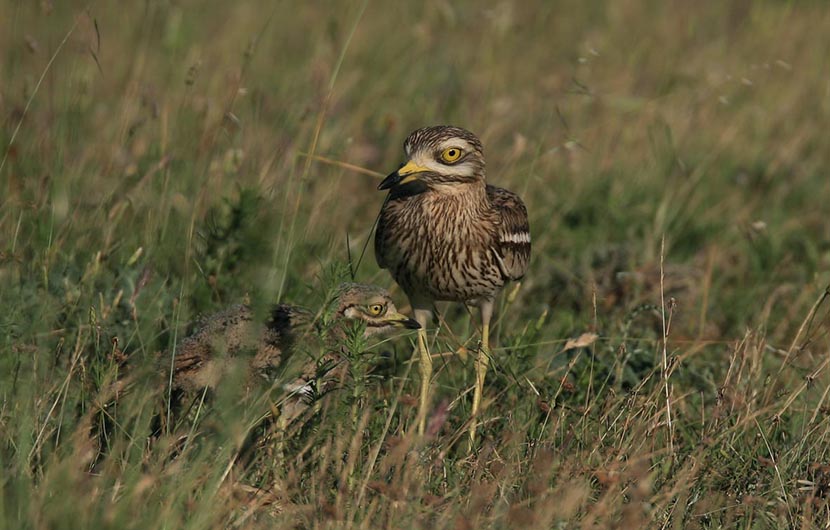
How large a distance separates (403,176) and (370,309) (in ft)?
2.43

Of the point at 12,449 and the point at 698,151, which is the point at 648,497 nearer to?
the point at 12,449

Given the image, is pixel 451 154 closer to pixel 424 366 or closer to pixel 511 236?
pixel 511 236

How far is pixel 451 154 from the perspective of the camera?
5.25 meters

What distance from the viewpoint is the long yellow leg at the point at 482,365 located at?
14.8ft

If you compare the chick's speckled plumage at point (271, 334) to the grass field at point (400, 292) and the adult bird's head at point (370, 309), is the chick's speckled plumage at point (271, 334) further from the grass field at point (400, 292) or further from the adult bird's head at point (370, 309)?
the grass field at point (400, 292)

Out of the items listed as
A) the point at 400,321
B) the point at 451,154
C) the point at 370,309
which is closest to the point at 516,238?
the point at 451,154

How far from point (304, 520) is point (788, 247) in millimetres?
4178

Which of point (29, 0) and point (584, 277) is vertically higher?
point (29, 0)

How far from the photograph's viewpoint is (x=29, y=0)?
28.9 feet

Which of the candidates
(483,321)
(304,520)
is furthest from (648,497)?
(483,321)

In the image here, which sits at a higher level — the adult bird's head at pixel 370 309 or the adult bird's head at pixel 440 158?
the adult bird's head at pixel 440 158

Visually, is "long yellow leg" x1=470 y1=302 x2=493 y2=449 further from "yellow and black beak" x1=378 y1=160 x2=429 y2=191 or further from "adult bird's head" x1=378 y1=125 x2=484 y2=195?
"yellow and black beak" x1=378 y1=160 x2=429 y2=191

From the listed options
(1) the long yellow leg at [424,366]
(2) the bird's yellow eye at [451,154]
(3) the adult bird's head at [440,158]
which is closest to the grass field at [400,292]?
(1) the long yellow leg at [424,366]

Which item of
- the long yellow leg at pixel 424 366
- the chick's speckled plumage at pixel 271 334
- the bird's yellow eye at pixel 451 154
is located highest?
the bird's yellow eye at pixel 451 154
